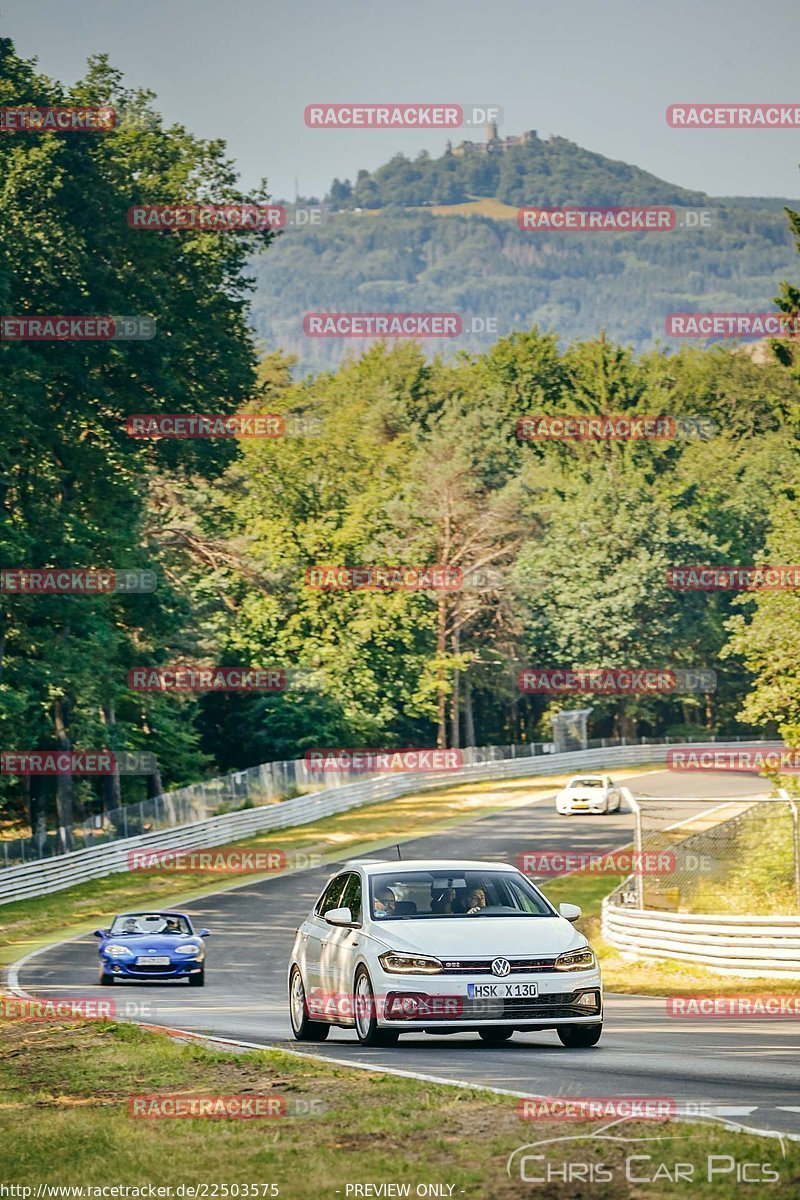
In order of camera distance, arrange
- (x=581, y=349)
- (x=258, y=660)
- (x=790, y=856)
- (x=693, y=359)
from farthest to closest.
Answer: (x=693, y=359) < (x=581, y=349) < (x=258, y=660) < (x=790, y=856)

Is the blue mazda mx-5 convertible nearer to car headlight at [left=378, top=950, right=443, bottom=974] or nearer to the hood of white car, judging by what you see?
the hood of white car

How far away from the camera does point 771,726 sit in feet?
328

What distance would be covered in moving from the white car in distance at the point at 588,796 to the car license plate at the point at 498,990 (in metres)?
Result: 44.9

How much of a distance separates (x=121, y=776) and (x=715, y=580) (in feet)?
139

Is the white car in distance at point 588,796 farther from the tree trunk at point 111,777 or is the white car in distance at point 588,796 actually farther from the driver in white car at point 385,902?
the driver in white car at point 385,902

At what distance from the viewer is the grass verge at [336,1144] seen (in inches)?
300

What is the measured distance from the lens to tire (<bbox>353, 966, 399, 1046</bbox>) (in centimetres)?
1346

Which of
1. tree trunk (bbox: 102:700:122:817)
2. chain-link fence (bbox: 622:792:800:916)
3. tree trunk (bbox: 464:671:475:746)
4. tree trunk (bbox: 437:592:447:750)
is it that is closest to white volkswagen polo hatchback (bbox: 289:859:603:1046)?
chain-link fence (bbox: 622:792:800:916)

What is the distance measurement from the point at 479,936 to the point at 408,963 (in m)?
0.58

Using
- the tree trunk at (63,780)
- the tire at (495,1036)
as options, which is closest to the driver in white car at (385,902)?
the tire at (495,1036)

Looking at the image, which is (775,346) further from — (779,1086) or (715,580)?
(715,580)

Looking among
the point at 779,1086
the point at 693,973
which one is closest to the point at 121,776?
the point at 693,973

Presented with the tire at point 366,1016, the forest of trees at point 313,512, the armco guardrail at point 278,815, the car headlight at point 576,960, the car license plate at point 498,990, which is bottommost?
the armco guardrail at point 278,815

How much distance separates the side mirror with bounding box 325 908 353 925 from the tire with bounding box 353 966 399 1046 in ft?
1.44
